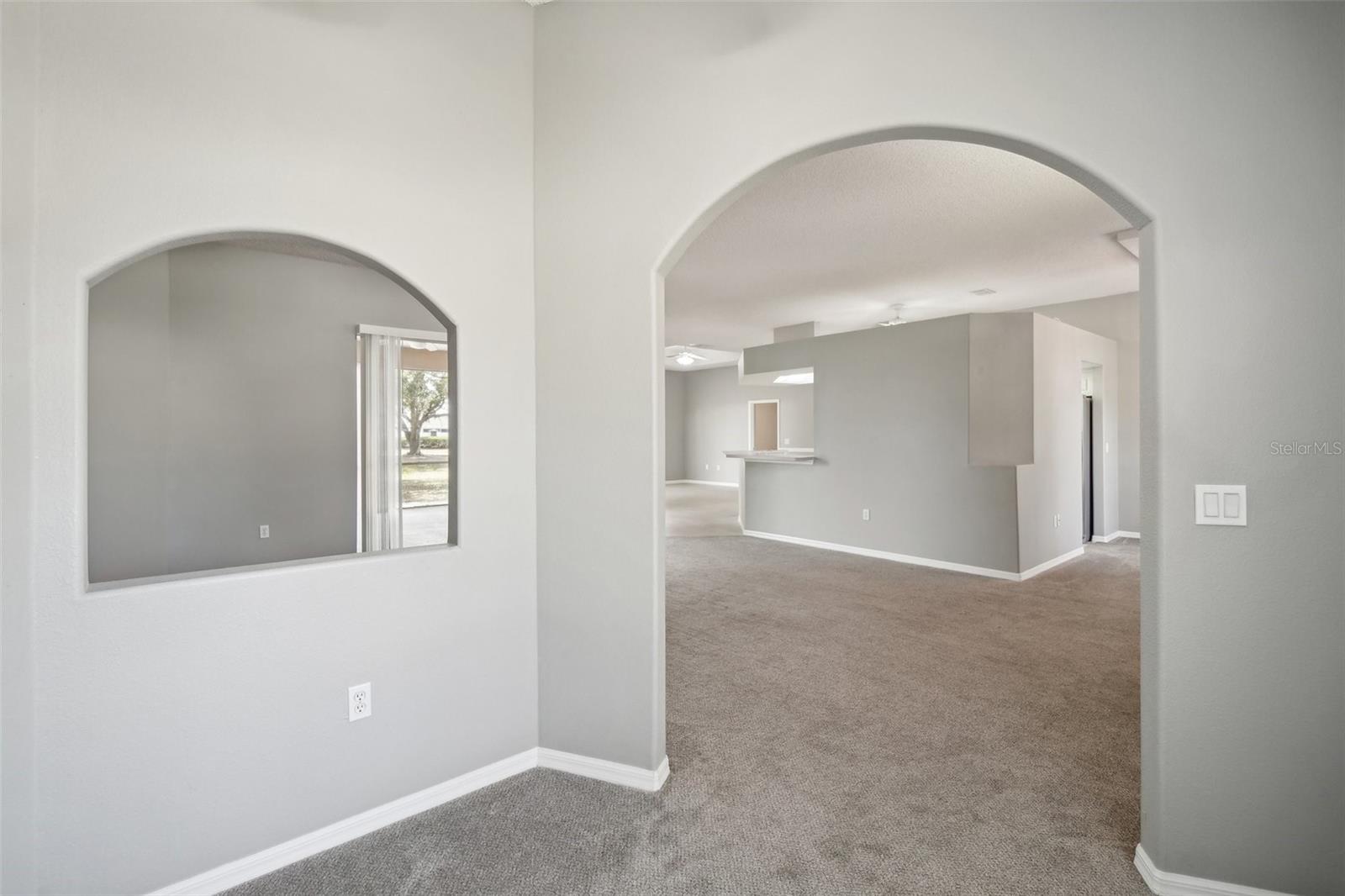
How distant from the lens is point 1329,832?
5.40 feet

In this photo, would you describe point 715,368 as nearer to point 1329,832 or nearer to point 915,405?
point 915,405

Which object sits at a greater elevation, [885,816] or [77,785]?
[77,785]

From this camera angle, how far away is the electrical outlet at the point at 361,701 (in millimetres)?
2037

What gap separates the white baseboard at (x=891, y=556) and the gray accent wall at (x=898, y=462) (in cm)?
4

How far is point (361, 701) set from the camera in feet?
6.75

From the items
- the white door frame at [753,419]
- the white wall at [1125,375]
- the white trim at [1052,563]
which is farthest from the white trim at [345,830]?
the white door frame at [753,419]

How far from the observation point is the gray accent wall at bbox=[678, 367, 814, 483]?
512 inches

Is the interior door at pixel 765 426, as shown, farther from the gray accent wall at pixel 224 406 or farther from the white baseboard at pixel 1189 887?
the white baseboard at pixel 1189 887

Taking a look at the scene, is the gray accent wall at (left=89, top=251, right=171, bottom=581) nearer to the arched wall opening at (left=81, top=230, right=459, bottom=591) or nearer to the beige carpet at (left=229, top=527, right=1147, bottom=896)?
the arched wall opening at (left=81, top=230, right=459, bottom=591)

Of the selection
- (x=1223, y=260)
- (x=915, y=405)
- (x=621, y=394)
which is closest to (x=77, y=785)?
(x=621, y=394)

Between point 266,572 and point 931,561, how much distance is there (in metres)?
5.76

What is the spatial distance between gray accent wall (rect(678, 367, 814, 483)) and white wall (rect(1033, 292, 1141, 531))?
5.75 metres

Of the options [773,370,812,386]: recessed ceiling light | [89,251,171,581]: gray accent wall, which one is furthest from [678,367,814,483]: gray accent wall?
[89,251,171,581]: gray accent wall

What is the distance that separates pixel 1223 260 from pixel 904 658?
2606 mm
